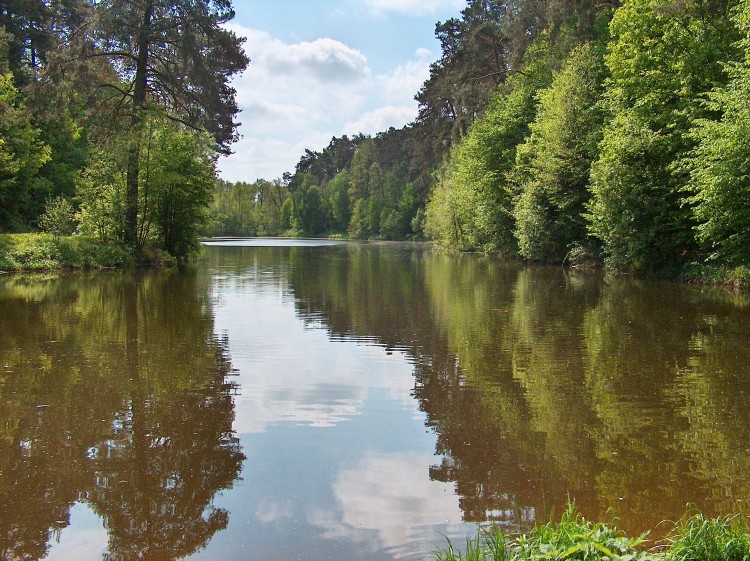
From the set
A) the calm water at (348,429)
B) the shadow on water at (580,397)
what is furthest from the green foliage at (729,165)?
the calm water at (348,429)

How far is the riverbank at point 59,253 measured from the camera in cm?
2631

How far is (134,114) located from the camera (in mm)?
27922

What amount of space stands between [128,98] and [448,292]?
18.6 m

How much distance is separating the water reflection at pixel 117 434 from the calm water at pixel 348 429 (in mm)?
25

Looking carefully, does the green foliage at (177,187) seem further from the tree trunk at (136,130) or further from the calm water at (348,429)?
the calm water at (348,429)

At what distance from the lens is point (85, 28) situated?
26.1m

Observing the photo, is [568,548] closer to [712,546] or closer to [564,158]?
[712,546]

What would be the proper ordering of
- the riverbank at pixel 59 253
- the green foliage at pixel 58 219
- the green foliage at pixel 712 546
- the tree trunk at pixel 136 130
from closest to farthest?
the green foliage at pixel 712 546 → the riverbank at pixel 59 253 → the green foliage at pixel 58 219 → the tree trunk at pixel 136 130

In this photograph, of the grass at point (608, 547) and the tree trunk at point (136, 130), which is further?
the tree trunk at point (136, 130)

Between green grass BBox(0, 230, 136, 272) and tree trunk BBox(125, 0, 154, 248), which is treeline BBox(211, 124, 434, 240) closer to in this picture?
tree trunk BBox(125, 0, 154, 248)

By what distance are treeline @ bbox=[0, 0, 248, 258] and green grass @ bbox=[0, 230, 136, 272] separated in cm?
73

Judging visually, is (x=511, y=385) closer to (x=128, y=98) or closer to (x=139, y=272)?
(x=139, y=272)

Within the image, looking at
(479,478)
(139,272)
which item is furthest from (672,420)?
(139,272)

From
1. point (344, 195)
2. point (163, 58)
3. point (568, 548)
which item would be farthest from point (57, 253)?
point (344, 195)
